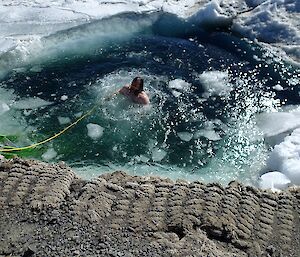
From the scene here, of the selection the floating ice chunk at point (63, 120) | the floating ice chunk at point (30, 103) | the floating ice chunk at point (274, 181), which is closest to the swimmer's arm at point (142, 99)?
the floating ice chunk at point (63, 120)

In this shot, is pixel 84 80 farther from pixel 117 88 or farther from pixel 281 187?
pixel 281 187

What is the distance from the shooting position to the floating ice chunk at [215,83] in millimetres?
8695

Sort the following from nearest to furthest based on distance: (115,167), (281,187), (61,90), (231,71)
→ (281,187) → (115,167) → (61,90) → (231,71)

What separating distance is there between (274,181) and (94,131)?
2877 mm

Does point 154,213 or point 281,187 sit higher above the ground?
point 154,213

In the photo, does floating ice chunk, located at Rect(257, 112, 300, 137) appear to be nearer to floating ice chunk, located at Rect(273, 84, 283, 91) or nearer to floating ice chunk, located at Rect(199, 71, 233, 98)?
floating ice chunk, located at Rect(273, 84, 283, 91)

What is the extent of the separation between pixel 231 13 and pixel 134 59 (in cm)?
292

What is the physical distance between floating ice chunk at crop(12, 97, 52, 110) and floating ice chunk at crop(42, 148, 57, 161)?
118 cm

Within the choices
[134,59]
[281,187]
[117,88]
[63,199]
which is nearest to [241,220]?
[281,187]

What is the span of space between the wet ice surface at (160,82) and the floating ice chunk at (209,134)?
0.02 meters

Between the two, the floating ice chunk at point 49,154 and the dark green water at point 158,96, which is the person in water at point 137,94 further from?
the floating ice chunk at point 49,154

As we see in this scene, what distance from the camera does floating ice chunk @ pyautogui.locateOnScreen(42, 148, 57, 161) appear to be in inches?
284

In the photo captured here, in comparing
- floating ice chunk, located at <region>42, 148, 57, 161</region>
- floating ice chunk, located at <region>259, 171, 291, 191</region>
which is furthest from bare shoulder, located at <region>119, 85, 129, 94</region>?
floating ice chunk, located at <region>259, 171, 291, 191</region>

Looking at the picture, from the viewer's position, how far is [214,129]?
25.9ft
